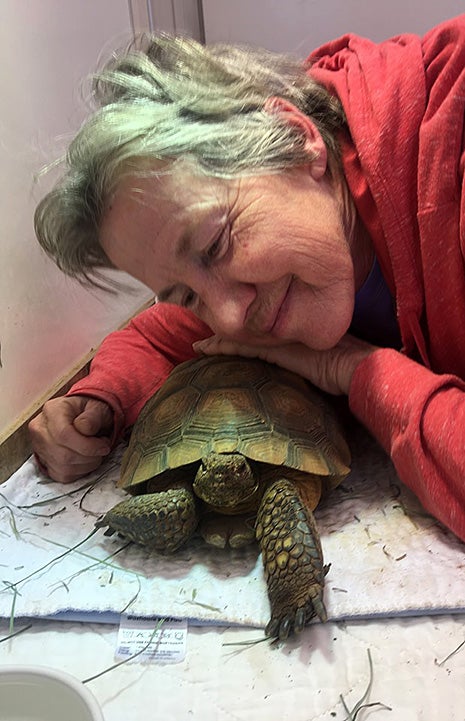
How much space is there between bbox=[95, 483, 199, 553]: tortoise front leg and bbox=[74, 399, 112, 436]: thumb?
0.30m

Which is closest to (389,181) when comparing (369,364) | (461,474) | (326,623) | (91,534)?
(369,364)

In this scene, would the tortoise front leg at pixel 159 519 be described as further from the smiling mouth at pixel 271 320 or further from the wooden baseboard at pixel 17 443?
the wooden baseboard at pixel 17 443

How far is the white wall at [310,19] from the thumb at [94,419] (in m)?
1.29

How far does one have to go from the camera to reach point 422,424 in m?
0.85

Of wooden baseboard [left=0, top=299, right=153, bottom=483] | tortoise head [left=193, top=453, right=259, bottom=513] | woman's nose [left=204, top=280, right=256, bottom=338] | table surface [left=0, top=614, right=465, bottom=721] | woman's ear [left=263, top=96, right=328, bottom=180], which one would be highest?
woman's ear [left=263, top=96, right=328, bottom=180]

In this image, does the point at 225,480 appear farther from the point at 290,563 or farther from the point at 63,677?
the point at 63,677

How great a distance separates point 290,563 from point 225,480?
142mm

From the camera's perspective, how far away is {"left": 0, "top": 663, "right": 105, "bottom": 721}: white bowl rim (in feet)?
1.97

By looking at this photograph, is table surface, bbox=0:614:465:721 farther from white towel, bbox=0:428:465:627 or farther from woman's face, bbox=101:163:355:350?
woman's face, bbox=101:163:355:350

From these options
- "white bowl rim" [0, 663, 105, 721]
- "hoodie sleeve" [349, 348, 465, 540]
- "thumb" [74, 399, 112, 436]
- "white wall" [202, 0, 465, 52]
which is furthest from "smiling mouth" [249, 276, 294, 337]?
"white wall" [202, 0, 465, 52]

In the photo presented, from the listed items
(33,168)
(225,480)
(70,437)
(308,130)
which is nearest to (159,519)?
(225,480)

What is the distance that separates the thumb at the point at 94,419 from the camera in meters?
1.19

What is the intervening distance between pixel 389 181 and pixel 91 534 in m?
0.69

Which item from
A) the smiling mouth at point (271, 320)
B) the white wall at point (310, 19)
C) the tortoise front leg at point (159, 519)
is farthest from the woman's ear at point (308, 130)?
the white wall at point (310, 19)
